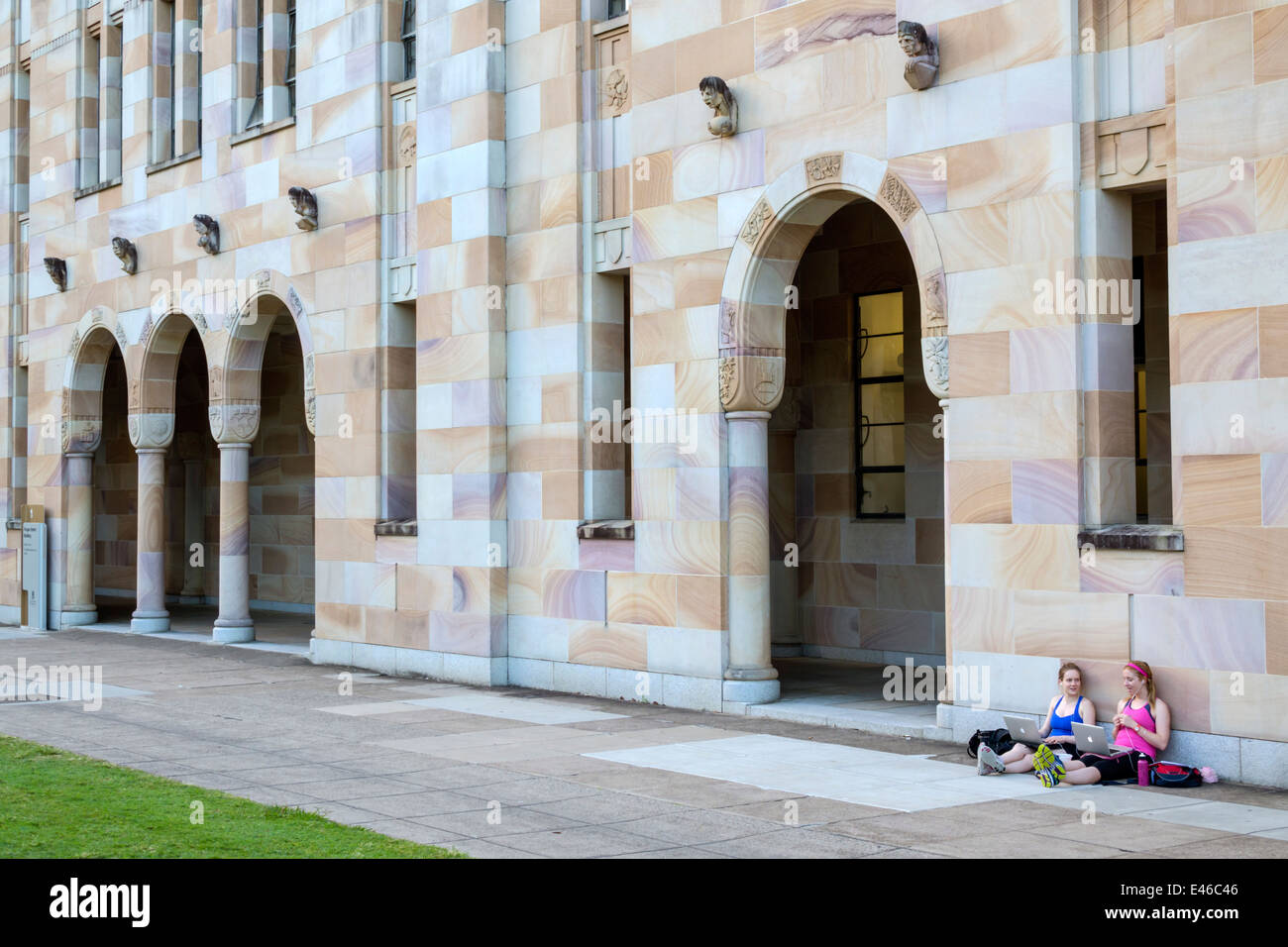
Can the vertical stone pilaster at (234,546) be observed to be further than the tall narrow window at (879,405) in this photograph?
Yes

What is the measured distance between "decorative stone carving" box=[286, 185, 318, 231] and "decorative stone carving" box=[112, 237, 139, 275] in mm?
5295

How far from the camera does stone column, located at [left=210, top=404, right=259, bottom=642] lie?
74.5 feet

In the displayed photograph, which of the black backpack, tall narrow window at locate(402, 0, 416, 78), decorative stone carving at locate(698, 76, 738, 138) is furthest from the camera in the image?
tall narrow window at locate(402, 0, 416, 78)

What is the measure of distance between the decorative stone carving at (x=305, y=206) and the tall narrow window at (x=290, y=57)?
2.03m

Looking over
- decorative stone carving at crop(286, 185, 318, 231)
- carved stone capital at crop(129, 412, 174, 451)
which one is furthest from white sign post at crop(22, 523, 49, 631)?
decorative stone carving at crop(286, 185, 318, 231)

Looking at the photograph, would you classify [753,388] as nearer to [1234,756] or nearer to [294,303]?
[1234,756]

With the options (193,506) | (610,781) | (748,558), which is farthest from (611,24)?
(193,506)

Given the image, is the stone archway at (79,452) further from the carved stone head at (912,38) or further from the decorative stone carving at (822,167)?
the carved stone head at (912,38)

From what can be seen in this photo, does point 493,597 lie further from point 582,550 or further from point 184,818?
point 184,818

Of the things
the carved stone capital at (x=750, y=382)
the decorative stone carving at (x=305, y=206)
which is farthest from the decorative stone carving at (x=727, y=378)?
the decorative stone carving at (x=305, y=206)

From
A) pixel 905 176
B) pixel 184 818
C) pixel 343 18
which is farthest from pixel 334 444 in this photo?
pixel 184 818

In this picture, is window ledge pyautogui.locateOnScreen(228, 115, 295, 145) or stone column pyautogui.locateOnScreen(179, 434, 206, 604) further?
stone column pyautogui.locateOnScreen(179, 434, 206, 604)

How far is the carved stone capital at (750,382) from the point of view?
15143 millimetres

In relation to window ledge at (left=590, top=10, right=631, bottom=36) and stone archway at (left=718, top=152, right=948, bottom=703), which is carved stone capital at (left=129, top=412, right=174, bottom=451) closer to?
window ledge at (left=590, top=10, right=631, bottom=36)
